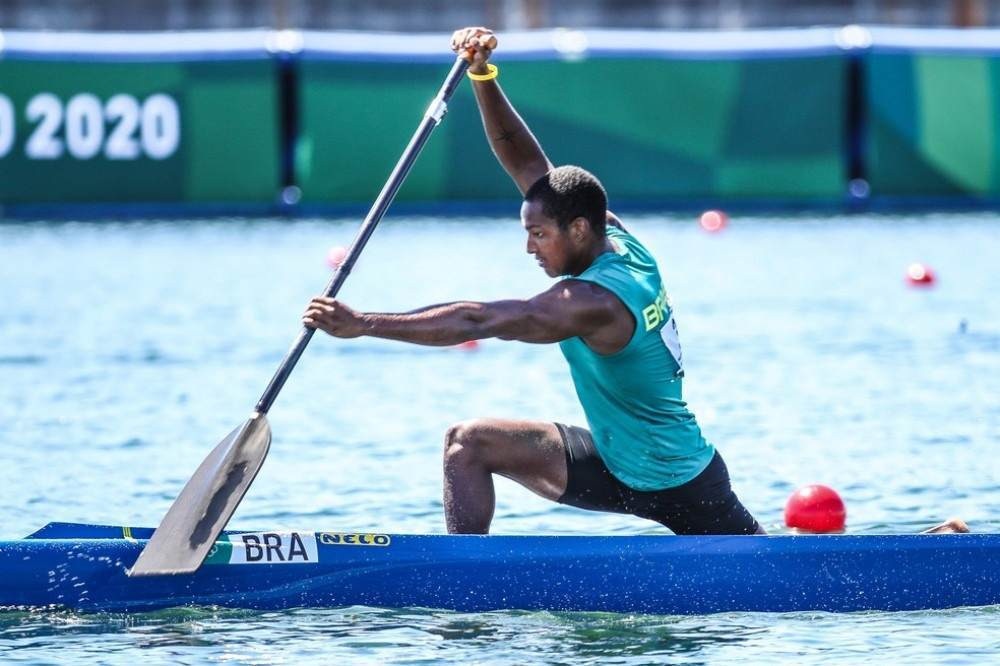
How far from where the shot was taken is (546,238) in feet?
23.0

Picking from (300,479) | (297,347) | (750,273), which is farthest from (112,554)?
(750,273)

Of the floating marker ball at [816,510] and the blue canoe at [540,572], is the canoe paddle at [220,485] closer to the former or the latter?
the blue canoe at [540,572]

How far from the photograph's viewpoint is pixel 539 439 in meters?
7.28

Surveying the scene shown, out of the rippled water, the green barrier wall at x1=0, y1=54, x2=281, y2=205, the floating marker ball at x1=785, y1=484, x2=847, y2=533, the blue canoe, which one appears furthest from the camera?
the green barrier wall at x1=0, y1=54, x2=281, y2=205

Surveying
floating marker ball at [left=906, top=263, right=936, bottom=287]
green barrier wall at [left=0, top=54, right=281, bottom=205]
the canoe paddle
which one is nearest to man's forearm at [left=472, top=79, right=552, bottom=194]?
the canoe paddle

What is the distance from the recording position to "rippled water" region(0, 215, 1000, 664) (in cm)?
711

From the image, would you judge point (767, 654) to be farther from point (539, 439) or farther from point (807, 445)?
point (807, 445)

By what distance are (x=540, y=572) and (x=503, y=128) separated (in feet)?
5.94

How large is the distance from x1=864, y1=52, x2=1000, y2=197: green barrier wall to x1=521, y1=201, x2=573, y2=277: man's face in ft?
51.6

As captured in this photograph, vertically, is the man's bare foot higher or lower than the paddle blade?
lower

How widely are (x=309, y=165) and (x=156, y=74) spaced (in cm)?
188

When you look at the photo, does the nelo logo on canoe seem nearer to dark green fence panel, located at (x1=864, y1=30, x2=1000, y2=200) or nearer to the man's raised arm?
the man's raised arm

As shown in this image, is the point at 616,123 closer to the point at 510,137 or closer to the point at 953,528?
the point at 510,137

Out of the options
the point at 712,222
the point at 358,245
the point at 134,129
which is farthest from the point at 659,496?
the point at 134,129
